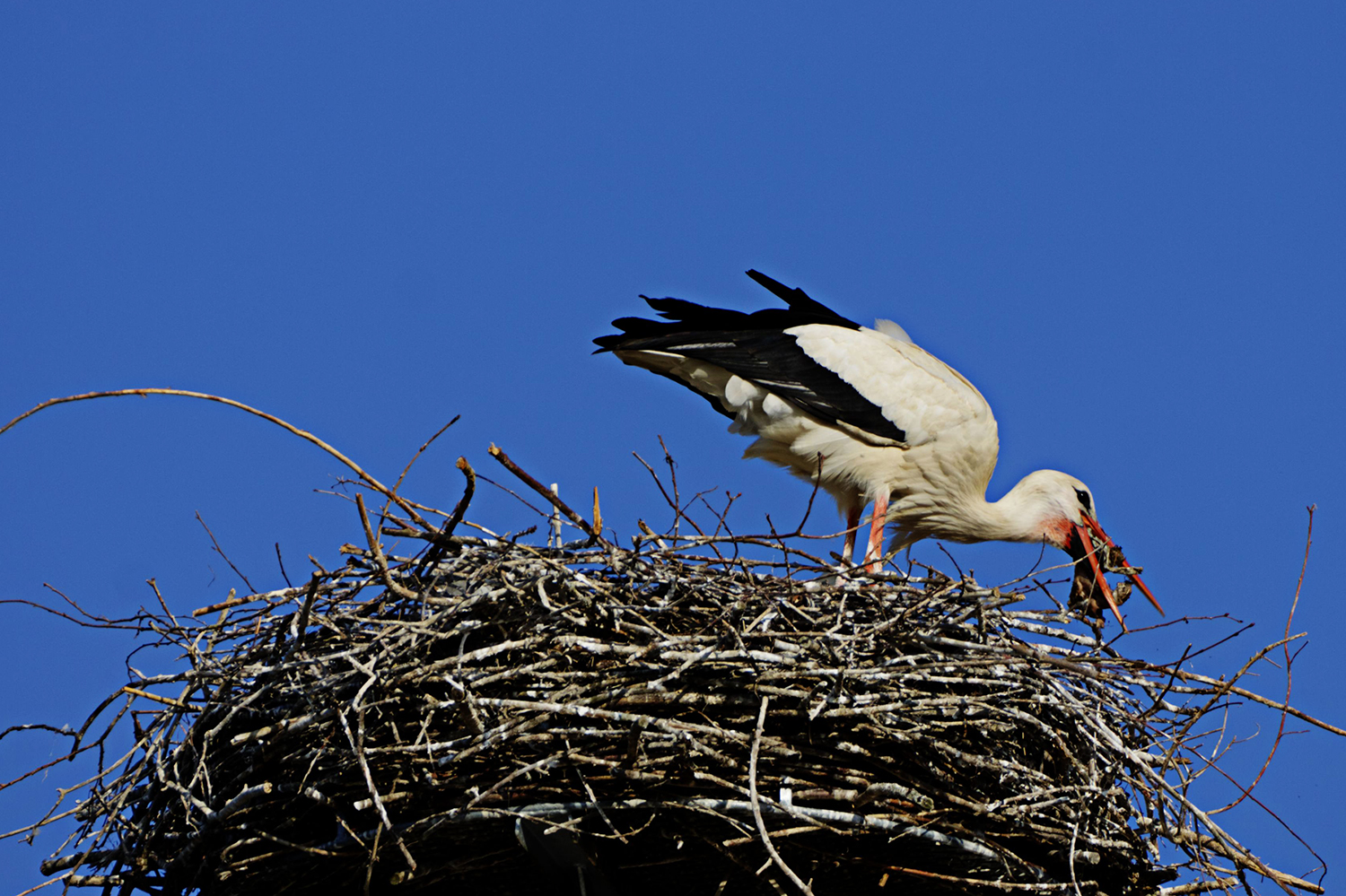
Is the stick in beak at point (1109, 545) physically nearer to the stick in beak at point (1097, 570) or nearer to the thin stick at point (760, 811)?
the stick in beak at point (1097, 570)

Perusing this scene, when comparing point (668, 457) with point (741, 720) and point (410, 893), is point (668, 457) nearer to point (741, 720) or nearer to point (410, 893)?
point (741, 720)

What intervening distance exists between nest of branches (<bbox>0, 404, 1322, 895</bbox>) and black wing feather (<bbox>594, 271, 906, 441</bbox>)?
1865 millimetres

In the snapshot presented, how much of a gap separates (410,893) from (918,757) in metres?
1.28

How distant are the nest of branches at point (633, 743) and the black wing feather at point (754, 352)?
1865mm

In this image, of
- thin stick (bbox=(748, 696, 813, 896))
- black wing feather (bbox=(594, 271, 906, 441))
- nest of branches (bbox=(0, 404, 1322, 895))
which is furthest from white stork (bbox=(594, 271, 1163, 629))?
thin stick (bbox=(748, 696, 813, 896))

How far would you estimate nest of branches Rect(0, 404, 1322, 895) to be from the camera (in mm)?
3129

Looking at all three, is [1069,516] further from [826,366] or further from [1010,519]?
[826,366]

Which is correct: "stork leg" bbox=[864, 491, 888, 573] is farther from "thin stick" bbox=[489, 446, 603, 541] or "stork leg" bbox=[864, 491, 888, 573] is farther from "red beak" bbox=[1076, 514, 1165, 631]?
"thin stick" bbox=[489, 446, 603, 541]

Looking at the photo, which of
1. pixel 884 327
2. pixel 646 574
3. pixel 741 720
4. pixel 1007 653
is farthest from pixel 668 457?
pixel 884 327

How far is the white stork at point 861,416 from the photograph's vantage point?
18.1 feet

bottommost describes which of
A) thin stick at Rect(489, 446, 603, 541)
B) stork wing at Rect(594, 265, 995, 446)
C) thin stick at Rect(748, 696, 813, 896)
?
thin stick at Rect(748, 696, 813, 896)

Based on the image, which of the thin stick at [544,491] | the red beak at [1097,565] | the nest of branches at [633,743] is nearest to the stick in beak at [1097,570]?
the red beak at [1097,565]

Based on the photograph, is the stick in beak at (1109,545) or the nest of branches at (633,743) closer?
the nest of branches at (633,743)

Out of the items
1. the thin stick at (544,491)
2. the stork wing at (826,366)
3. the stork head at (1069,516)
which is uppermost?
the stork wing at (826,366)
